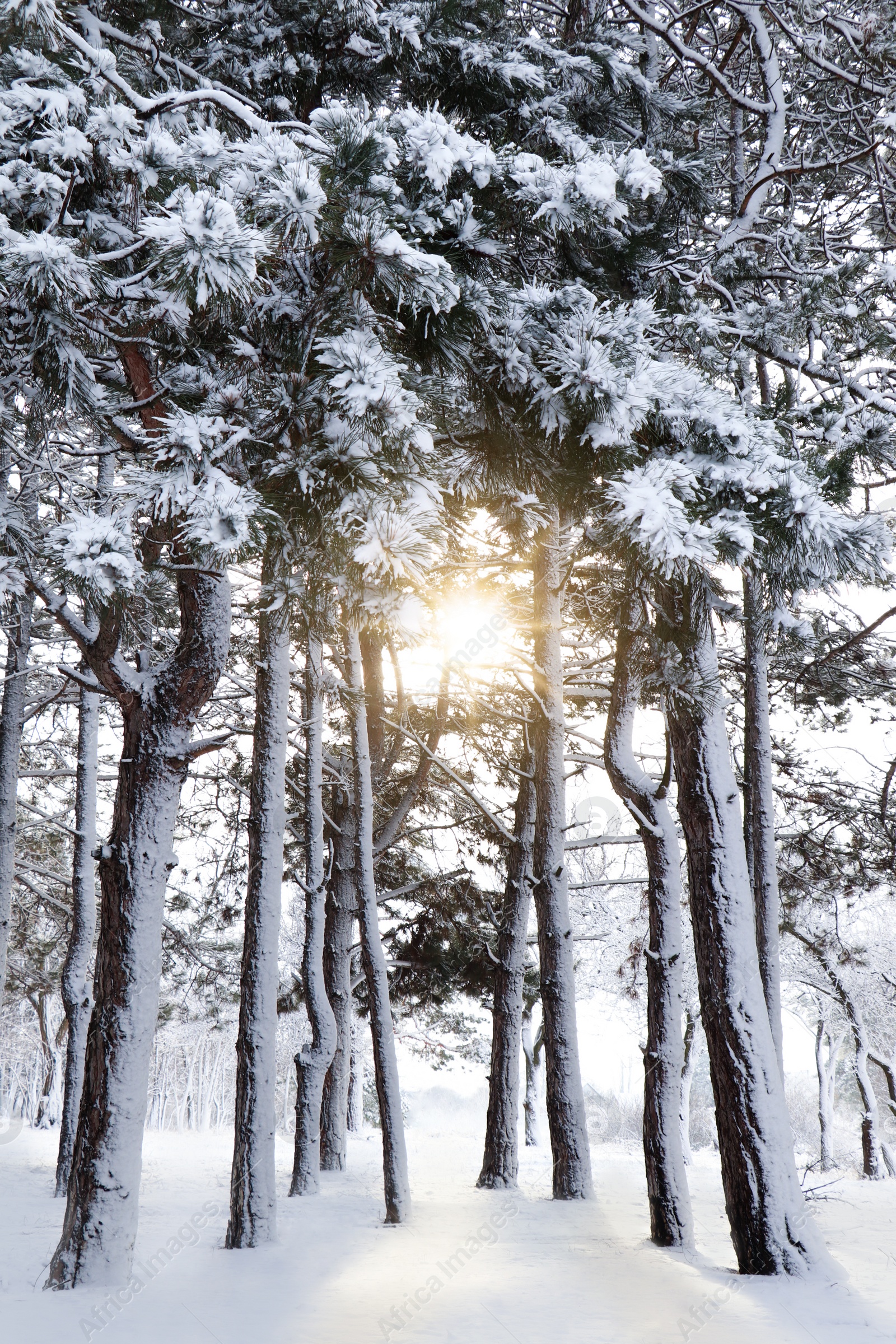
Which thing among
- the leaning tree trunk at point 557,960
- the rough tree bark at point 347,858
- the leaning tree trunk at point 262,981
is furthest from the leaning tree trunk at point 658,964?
the rough tree bark at point 347,858

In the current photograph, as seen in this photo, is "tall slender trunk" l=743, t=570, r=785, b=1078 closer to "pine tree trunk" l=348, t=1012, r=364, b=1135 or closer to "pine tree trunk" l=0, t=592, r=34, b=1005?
"pine tree trunk" l=0, t=592, r=34, b=1005

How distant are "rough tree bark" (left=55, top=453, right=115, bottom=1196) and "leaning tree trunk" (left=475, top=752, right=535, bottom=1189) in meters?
4.56

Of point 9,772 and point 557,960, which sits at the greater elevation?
point 9,772

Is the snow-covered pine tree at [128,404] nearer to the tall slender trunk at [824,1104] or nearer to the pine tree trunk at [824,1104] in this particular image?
the tall slender trunk at [824,1104]

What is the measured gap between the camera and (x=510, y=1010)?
10.5m

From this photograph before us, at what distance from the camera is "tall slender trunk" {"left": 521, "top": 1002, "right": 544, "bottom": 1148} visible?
21906 mm

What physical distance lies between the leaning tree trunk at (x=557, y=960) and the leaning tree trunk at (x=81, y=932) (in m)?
4.88

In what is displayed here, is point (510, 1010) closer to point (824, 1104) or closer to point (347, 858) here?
point (347, 858)

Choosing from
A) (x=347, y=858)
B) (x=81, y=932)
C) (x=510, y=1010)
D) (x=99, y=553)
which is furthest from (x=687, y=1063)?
(x=99, y=553)

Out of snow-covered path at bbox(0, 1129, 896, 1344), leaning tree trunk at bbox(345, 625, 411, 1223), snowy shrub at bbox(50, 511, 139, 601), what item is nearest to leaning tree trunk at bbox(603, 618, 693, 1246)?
snow-covered path at bbox(0, 1129, 896, 1344)

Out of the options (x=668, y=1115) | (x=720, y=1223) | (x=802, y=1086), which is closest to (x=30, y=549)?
(x=668, y=1115)

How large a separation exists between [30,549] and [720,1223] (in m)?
8.42

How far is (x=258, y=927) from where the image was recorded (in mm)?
7137

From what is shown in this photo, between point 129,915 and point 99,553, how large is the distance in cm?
226
